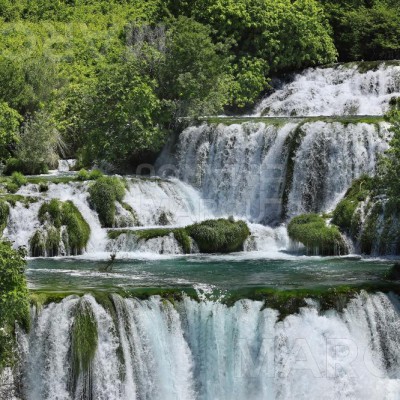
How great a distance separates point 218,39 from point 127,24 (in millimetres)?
4611

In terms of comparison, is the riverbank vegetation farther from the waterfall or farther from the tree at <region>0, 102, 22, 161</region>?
the waterfall

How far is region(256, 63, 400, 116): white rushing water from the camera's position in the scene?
40.8 meters

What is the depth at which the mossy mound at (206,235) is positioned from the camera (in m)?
30.1

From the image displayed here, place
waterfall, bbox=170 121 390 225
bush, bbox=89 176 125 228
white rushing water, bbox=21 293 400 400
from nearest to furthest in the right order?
white rushing water, bbox=21 293 400 400
bush, bbox=89 176 125 228
waterfall, bbox=170 121 390 225

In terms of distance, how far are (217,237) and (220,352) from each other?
8550 mm

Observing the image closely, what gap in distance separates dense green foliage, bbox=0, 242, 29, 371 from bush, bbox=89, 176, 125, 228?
12.1m

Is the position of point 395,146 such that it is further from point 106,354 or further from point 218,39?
point 218,39

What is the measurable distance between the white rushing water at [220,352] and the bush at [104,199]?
10.3 m

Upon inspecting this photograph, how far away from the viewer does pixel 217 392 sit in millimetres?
21719

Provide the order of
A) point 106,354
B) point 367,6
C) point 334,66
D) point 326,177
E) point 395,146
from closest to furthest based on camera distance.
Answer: point 106,354, point 395,146, point 326,177, point 334,66, point 367,6

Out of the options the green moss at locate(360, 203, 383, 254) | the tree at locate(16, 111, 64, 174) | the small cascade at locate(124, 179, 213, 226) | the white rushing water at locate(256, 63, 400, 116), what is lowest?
the green moss at locate(360, 203, 383, 254)

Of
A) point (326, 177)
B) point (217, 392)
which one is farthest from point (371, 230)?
point (217, 392)

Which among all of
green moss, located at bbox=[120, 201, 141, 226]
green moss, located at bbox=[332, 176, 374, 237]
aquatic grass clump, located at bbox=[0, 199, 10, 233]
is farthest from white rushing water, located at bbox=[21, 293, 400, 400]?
green moss, located at bbox=[120, 201, 141, 226]

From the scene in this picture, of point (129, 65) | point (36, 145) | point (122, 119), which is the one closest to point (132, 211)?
point (122, 119)
